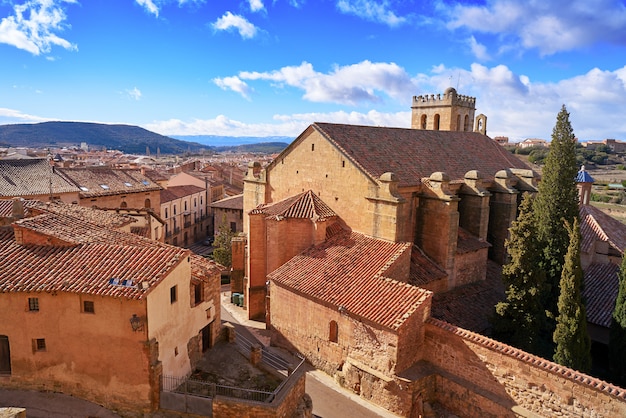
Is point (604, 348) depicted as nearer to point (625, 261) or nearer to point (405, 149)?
point (625, 261)

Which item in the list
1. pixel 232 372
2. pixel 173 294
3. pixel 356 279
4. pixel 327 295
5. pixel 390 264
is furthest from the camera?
pixel 390 264

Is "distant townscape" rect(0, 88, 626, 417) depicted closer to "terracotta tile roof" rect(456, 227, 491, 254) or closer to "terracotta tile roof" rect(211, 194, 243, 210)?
"terracotta tile roof" rect(456, 227, 491, 254)

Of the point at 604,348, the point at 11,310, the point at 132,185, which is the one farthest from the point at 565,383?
the point at 132,185

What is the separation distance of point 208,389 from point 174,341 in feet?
6.50

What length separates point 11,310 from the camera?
1362 cm

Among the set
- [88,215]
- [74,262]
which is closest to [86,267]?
[74,262]

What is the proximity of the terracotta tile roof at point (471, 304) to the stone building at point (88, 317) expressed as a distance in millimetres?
11303

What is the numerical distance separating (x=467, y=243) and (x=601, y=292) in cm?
719

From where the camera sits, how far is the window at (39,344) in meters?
13.9

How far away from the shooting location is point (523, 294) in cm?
1781

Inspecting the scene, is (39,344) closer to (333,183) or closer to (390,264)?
(390,264)

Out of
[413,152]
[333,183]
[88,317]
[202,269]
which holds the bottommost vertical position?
[88,317]

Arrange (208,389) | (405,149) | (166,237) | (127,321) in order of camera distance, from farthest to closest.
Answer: (166,237)
(405,149)
(208,389)
(127,321)

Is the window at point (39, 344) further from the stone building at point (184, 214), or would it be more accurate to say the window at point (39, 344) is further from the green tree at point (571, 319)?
the stone building at point (184, 214)
